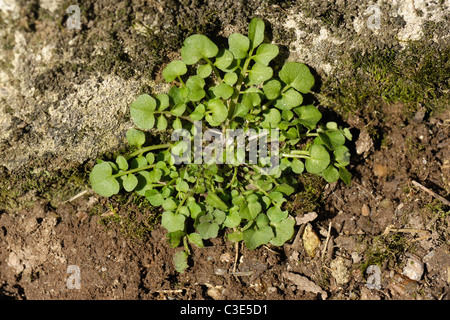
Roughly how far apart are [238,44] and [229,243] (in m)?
1.00

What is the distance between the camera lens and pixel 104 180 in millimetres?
1919

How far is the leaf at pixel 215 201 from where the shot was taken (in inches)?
73.5

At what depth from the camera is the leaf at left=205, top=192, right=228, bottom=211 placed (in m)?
1.87

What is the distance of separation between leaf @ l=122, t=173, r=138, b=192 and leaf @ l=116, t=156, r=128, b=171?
0.05 metres

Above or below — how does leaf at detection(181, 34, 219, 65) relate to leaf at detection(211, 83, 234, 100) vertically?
above

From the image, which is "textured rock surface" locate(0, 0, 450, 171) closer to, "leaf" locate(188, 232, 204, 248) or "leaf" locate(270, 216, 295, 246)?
"leaf" locate(188, 232, 204, 248)

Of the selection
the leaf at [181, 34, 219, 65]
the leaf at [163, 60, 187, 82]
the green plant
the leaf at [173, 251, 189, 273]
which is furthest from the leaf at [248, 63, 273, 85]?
the leaf at [173, 251, 189, 273]

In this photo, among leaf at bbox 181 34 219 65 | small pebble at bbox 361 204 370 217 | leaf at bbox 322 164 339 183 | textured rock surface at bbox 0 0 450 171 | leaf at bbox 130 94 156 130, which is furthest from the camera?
small pebble at bbox 361 204 370 217

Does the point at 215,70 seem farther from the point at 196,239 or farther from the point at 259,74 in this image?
the point at 196,239

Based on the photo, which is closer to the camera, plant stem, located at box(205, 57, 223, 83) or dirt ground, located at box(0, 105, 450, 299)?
plant stem, located at box(205, 57, 223, 83)

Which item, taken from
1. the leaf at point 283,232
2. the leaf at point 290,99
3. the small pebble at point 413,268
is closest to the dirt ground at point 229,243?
the small pebble at point 413,268

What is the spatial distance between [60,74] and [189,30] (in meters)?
0.61

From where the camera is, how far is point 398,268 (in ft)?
6.37
